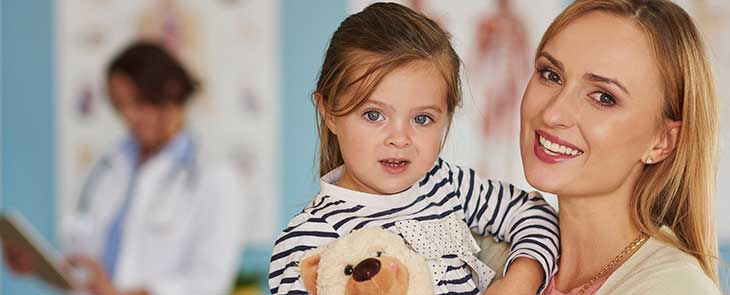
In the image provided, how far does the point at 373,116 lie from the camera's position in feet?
5.33

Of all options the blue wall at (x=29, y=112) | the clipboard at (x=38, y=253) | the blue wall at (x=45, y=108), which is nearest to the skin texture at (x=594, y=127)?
the clipboard at (x=38, y=253)

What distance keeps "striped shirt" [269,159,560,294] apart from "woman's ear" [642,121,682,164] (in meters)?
0.18

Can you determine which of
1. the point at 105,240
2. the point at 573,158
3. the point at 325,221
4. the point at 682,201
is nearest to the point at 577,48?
the point at 573,158

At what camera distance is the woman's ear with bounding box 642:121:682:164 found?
171cm

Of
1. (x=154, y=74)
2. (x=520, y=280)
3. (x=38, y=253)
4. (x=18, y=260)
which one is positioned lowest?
(x=18, y=260)

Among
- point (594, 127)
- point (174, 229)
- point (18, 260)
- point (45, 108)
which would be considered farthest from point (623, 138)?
point (45, 108)

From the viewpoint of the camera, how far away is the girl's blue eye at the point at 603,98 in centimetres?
166

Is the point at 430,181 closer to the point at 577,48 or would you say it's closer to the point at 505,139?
the point at 577,48

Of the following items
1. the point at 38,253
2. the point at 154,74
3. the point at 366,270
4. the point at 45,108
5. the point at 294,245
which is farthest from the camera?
the point at 45,108

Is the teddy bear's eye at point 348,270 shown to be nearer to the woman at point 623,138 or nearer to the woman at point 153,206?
the woman at point 623,138

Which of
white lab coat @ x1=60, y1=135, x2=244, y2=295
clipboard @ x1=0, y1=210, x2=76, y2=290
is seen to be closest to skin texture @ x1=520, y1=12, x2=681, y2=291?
clipboard @ x1=0, y1=210, x2=76, y2=290

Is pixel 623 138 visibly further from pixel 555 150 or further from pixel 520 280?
pixel 520 280

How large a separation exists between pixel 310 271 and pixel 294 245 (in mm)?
129

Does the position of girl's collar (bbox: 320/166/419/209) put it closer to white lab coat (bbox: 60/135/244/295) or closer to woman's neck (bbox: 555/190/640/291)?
woman's neck (bbox: 555/190/640/291)
